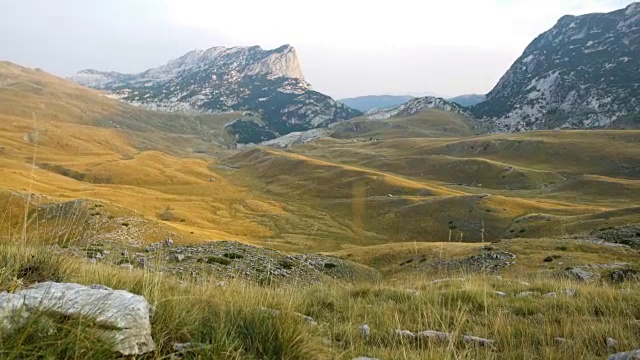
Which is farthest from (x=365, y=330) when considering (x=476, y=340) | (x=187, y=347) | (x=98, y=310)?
(x=98, y=310)

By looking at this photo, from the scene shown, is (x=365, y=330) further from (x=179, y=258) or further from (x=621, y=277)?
(x=179, y=258)

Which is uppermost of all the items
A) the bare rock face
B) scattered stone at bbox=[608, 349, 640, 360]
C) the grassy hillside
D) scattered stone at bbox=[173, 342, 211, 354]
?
the bare rock face

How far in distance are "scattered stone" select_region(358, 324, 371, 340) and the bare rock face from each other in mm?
3101

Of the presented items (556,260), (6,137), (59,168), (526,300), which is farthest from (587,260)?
(6,137)

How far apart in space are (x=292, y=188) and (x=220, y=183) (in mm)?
Answer: 27157

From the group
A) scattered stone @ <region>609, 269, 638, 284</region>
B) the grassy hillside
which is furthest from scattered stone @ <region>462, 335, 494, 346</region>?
scattered stone @ <region>609, 269, 638, 284</region>

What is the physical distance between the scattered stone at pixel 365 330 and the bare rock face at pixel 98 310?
310 cm

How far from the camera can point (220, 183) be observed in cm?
14788

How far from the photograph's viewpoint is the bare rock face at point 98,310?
349cm

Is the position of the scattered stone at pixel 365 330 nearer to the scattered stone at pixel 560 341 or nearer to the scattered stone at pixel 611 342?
the scattered stone at pixel 560 341

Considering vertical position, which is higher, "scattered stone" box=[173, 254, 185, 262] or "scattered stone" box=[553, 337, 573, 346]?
"scattered stone" box=[553, 337, 573, 346]

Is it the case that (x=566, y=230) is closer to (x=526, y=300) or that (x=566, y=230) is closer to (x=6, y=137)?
(x=526, y=300)

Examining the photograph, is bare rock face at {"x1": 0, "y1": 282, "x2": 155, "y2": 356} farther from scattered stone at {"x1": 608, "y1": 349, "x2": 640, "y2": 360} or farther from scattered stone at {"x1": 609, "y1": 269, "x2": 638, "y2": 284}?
scattered stone at {"x1": 609, "y1": 269, "x2": 638, "y2": 284}

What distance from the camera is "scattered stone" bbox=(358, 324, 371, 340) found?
6250 mm
